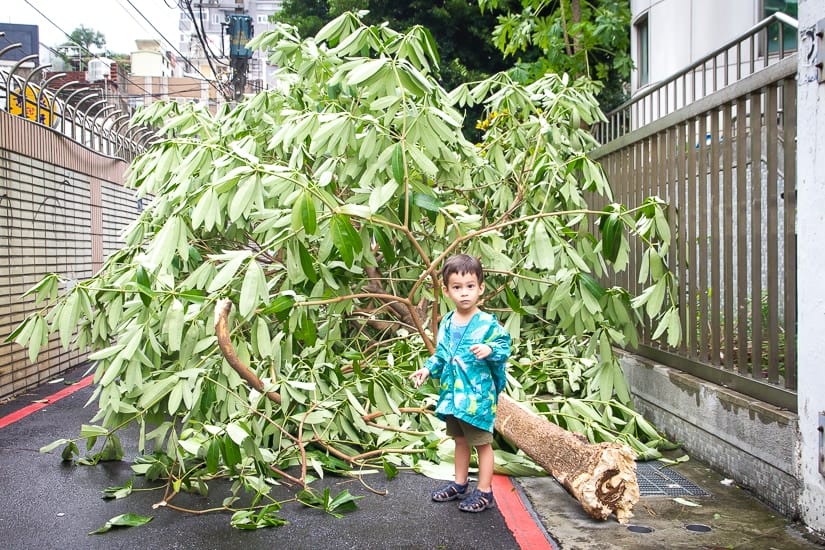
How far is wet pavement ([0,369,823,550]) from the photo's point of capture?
3643 millimetres

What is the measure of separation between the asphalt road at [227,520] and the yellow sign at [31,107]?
4595 millimetres

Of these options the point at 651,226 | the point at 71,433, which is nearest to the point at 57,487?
the point at 71,433

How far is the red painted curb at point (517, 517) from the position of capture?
3666 millimetres

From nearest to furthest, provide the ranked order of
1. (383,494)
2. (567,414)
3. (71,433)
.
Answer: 1. (383,494)
2. (567,414)
3. (71,433)

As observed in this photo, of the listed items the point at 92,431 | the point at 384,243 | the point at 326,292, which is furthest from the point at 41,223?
the point at 384,243

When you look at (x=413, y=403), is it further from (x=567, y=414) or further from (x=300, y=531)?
(x=300, y=531)

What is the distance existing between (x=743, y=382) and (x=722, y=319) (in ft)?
1.83

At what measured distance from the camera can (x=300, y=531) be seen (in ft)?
12.6

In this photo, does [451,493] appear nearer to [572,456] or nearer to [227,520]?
[572,456]

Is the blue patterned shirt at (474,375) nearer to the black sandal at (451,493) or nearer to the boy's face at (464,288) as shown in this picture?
the boy's face at (464,288)

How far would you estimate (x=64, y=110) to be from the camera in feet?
31.6

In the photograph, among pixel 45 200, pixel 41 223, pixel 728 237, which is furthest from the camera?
pixel 45 200

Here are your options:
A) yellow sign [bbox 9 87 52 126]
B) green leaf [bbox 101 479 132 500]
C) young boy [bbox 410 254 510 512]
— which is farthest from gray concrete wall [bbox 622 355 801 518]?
yellow sign [bbox 9 87 52 126]

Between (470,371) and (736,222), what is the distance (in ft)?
5.89
